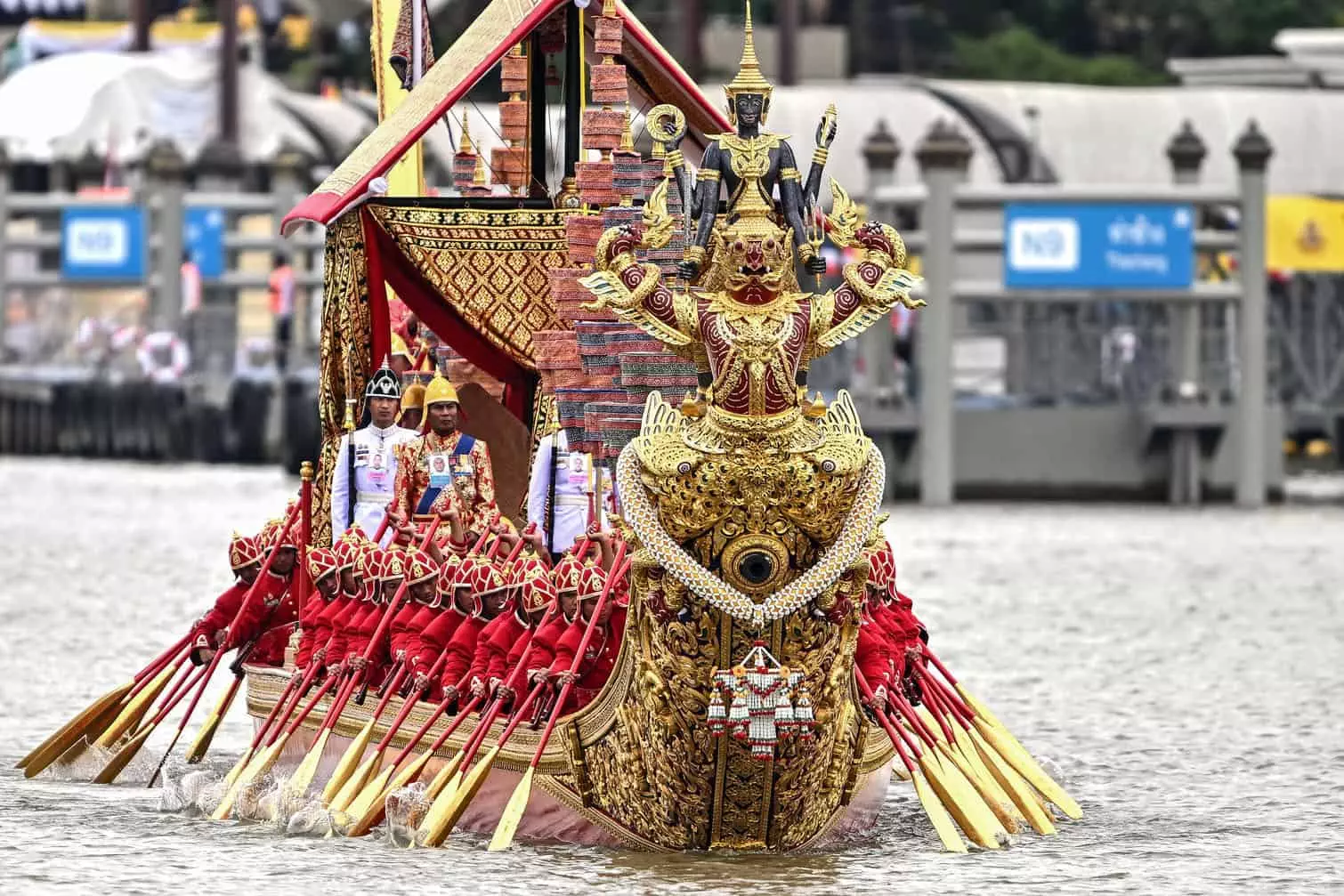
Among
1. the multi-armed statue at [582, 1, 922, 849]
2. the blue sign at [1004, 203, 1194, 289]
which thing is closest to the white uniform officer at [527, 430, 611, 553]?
the multi-armed statue at [582, 1, 922, 849]

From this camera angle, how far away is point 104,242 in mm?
39344

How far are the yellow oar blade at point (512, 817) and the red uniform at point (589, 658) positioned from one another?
31 centimetres

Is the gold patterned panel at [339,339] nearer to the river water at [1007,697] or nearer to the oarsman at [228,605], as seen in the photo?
the oarsman at [228,605]

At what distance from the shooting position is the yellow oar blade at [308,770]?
13.1 m

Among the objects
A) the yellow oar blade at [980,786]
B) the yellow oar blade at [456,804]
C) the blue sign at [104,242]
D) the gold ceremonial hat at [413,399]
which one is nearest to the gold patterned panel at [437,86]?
the gold ceremonial hat at [413,399]

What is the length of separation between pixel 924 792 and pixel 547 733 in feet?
4.65

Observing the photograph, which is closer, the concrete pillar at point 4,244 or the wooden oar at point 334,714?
the wooden oar at point 334,714

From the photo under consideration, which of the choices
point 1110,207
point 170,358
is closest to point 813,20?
point 170,358

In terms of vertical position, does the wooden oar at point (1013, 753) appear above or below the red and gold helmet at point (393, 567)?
below

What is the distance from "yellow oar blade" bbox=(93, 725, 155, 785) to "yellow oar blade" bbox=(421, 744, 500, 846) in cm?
280

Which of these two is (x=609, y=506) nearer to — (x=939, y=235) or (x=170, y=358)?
(x=939, y=235)

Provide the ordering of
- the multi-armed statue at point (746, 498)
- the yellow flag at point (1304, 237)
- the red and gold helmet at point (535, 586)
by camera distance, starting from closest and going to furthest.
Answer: the multi-armed statue at point (746, 498) → the red and gold helmet at point (535, 586) → the yellow flag at point (1304, 237)

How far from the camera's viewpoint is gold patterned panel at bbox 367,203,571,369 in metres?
14.7

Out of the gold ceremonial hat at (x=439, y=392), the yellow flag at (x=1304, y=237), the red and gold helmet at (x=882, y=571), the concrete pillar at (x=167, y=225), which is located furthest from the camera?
the concrete pillar at (x=167, y=225)
